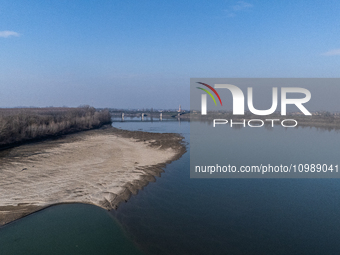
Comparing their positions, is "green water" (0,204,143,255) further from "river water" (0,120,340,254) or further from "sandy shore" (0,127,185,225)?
"sandy shore" (0,127,185,225)

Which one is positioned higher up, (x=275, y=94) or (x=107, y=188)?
(x=275, y=94)

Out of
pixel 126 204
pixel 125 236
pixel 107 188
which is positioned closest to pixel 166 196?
pixel 126 204

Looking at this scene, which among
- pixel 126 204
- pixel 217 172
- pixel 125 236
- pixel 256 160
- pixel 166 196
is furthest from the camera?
pixel 256 160

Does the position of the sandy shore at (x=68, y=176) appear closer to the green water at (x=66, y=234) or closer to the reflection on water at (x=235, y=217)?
the green water at (x=66, y=234)

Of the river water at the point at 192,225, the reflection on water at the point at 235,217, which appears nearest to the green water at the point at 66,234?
the river water at the point at 192,225

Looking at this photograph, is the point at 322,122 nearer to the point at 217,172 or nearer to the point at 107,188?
the point at 217,172

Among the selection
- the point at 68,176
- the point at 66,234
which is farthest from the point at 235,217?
the point at 68,176
